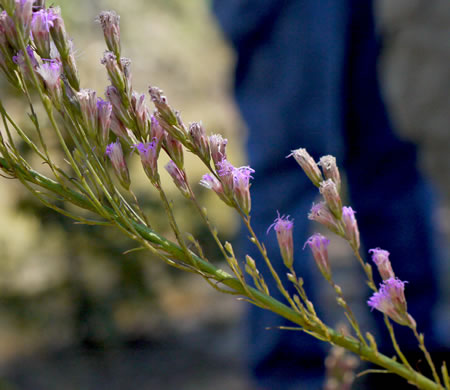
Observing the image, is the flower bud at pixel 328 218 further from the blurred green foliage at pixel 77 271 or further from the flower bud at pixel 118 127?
the blurred green foliage at pixel 77 271

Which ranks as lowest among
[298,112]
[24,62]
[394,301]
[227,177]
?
[394,301]

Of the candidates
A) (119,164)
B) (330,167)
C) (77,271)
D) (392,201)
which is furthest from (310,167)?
(77,271)

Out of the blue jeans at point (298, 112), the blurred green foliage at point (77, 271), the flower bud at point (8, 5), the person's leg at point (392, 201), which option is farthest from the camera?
the blurred green foliage at point (77, 271)

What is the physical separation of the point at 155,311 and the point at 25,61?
2322 millimetres

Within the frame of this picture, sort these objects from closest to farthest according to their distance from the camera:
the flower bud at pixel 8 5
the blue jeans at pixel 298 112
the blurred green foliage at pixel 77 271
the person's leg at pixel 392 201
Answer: the flower bud at pixel 8 5, the blue jeans at pixel 298 112, the person's leg at pixel 392 201, the blurred green foliage at pixel 77 271

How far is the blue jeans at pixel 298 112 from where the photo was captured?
1.79 m

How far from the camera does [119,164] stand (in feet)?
1.38

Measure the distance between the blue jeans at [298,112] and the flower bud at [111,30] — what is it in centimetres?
136

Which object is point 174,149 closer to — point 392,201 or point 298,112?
point 298,112

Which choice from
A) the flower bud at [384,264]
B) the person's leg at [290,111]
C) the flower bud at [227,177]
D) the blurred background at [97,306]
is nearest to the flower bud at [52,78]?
the flower bud at [227,177]

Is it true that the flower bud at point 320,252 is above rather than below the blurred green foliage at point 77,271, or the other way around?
below

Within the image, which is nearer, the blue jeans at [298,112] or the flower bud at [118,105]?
the flower bud at [118,105]

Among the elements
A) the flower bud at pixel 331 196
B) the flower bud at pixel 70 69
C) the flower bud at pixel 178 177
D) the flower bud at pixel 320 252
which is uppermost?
the flower bud at pixel 70 69

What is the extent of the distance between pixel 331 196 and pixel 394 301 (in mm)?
75
